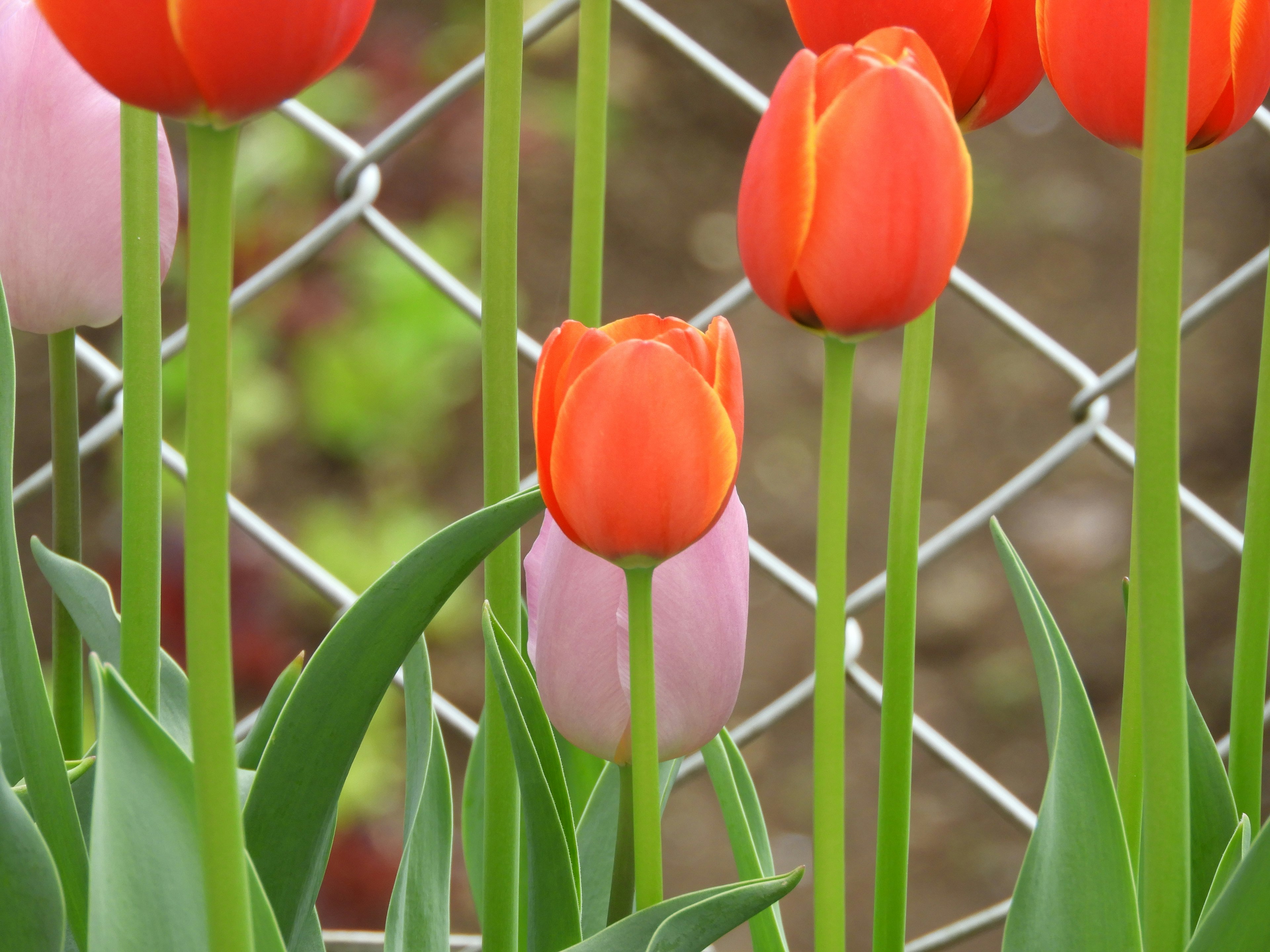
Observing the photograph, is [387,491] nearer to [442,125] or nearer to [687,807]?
[442,125]

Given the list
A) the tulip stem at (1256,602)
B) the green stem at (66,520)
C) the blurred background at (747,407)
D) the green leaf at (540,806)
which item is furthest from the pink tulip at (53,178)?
the blurred background at (747,407)

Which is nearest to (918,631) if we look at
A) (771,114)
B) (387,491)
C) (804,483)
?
(804,483)

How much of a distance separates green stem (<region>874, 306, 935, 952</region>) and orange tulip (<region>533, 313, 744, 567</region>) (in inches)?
2.6

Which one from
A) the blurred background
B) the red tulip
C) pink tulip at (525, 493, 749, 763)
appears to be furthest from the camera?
the blurred background

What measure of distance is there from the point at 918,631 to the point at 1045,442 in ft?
0.93

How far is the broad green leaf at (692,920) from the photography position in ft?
0.73

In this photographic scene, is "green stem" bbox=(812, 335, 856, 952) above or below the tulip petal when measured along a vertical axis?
below

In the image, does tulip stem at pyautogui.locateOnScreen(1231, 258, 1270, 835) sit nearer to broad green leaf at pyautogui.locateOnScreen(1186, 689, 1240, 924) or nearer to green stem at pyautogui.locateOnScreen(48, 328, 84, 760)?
broad green leaf at pyautogui.locateOnScreen(1186, 689, 1240, 924)

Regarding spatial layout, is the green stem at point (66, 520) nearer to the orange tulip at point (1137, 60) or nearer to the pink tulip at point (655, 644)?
the pink tulip at point (655, 644)

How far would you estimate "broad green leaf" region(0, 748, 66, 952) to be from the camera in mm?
220

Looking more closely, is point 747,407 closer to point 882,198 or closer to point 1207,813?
point 1207,813

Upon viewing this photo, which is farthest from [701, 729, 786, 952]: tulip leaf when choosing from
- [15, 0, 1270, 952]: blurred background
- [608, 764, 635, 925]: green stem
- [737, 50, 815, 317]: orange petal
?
[15, 0, 1270, 952]: blurred background

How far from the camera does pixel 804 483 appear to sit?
1.54 metres

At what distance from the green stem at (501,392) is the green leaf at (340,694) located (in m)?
0.02
